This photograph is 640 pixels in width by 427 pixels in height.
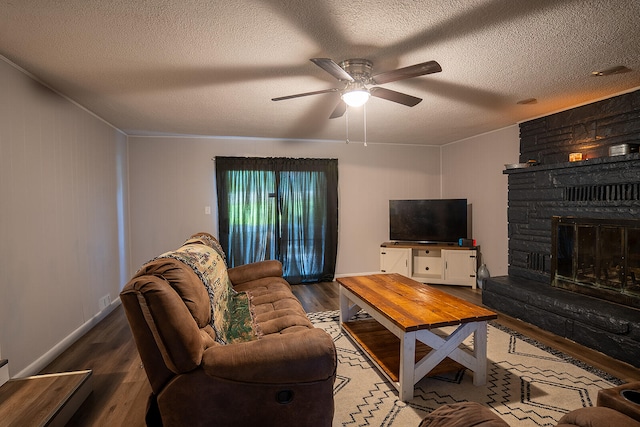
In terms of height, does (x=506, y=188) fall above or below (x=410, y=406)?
above

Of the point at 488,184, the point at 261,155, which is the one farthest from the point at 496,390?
the point at 261,155

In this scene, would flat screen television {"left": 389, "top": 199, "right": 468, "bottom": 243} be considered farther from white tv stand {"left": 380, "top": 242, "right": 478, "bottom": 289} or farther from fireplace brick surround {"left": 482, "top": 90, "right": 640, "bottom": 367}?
fireplace brick surround {"left": 482, "top": 90, "right": 640, "bottom": 367}

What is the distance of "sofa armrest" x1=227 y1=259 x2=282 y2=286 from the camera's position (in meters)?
3.10

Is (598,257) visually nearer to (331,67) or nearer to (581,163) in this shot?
(581,163)

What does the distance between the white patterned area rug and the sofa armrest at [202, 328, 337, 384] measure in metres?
0.60

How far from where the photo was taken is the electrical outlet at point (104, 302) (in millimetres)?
3469

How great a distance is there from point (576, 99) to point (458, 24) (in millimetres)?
2168

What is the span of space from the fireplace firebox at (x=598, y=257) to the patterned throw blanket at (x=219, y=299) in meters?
3.09

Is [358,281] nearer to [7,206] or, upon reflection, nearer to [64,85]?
[7,206]

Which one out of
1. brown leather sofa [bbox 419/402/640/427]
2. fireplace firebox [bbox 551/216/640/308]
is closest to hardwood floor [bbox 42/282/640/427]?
fireplace firebox [bbox 551/216/640/308]

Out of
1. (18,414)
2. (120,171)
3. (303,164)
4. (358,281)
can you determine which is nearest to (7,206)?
(18,414)

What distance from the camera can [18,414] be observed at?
1701mm

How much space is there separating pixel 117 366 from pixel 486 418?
266 cm

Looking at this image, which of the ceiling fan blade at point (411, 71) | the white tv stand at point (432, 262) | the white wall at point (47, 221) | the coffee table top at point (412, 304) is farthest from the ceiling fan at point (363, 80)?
the white tv stand at point (432, 262)
